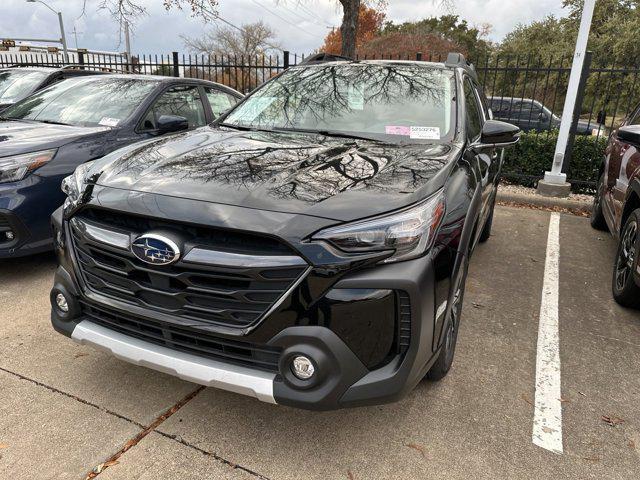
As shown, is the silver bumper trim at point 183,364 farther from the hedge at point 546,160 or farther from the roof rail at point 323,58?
the hedge at point 546,160

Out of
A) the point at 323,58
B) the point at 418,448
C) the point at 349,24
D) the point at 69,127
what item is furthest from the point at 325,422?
the point at 349,24

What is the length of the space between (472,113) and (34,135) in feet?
11.6

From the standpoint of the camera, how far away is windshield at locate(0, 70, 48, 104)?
261 inches

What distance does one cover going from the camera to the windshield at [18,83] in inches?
261

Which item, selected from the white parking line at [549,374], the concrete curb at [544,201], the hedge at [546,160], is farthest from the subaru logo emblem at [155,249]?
the hedge at [546,160]

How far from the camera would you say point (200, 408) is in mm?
2549

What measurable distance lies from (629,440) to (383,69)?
2.73m

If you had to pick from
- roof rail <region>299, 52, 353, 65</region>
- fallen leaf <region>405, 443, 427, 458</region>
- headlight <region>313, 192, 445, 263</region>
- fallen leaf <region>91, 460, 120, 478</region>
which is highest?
roof rail <region>299, 52, 353, 65</region>

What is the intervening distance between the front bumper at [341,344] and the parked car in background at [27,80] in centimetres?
605

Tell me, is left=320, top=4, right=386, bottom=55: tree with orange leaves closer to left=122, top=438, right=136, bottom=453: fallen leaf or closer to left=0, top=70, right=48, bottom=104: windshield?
left=0, top=70, right=48, bottom=104: windshield

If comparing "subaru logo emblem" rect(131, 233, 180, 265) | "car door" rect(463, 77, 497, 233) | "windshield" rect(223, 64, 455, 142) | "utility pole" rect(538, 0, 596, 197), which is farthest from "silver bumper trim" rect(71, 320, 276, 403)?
"utility pole" rect(538, 0, 596, 197)

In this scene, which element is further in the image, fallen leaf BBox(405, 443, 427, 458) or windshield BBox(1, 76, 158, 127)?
windshield BBox(1, 76, 158, 127)

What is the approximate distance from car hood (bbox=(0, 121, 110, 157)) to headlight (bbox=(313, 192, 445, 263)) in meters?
3.08

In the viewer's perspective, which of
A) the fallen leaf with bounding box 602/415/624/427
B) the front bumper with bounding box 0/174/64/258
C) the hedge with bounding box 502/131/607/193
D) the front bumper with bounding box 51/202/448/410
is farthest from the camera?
the hedge with bounding box 502/131/607/193
